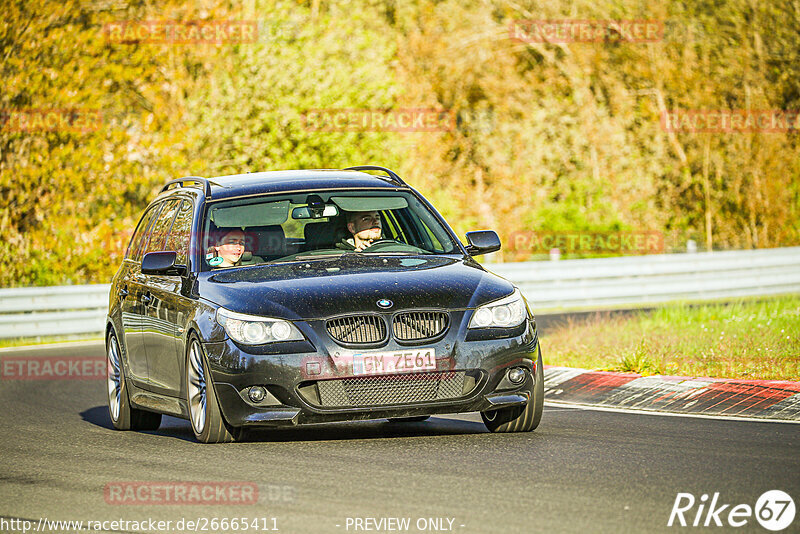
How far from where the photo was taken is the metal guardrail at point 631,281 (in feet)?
68.8

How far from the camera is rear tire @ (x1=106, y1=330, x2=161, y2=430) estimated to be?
10508mm

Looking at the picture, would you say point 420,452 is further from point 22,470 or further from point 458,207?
point 458,207

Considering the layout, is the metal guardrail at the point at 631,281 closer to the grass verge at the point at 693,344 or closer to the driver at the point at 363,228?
the grass verge at the point at 693,344

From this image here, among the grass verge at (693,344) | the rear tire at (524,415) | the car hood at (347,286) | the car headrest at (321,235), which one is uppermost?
the car headrest at (321,235)

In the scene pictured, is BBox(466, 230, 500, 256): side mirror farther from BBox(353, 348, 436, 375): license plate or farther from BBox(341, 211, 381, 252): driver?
BBox(353, 348, 436, 375): license plate

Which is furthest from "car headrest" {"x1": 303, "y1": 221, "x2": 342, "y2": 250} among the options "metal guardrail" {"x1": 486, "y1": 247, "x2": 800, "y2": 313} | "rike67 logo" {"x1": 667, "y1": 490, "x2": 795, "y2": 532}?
"metal guardrail" {"x1": 486, "y1": 247, "x2": 800, "y2": 313}

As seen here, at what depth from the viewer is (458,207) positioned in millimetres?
33406

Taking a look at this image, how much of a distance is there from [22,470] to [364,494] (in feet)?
8.08

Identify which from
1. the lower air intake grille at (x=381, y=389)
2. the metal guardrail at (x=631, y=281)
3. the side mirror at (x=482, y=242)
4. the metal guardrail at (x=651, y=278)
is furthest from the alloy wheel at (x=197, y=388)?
the metal guardrail at (x=651, y=278)

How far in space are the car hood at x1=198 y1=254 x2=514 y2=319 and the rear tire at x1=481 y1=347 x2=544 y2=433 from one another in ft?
2.00

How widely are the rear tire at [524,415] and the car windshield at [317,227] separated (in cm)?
128

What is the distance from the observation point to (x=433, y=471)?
Answer: 24.5ft

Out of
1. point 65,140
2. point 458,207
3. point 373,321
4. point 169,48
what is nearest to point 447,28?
point 458,207

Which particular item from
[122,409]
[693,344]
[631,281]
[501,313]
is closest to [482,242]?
[501,313]
